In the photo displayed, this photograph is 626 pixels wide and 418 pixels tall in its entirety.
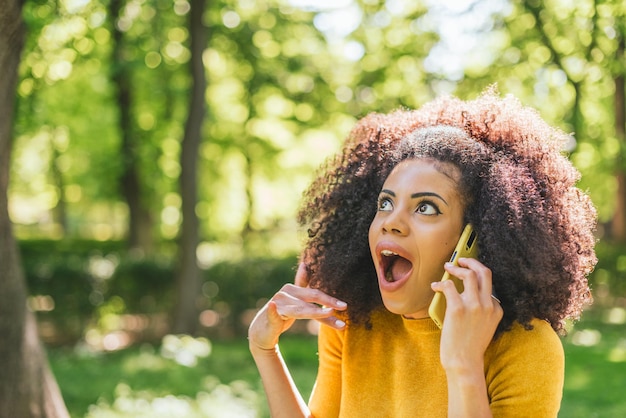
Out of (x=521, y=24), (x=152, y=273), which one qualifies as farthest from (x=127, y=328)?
(x=521, y=24)

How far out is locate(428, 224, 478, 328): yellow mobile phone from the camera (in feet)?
6.46

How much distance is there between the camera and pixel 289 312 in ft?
7.35

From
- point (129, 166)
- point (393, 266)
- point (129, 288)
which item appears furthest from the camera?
point (129, 166)

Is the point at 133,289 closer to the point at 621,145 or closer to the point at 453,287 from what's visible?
the point at 621,145

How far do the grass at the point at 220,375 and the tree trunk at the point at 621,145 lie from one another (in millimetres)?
4030

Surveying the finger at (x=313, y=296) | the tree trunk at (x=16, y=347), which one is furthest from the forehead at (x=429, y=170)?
the tree trunk at (x=16, y=347)

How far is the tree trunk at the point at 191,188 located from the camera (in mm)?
11203

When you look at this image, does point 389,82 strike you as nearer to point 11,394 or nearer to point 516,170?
→ point 11,394

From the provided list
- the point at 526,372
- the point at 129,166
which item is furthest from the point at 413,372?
the point at 129,166

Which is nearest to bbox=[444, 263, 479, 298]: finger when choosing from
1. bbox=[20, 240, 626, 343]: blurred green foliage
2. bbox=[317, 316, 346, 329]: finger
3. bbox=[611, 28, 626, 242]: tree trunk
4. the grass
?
bbox=[317, 316, 346, 329]: finger

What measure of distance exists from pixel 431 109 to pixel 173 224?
69.2 feet

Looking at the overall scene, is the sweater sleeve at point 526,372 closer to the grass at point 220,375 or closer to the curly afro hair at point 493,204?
the curly afro hair at point 493,204

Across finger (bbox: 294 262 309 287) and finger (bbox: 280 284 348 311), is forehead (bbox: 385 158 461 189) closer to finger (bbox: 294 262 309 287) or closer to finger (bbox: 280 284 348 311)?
finger (bbox: 280 284 348 311)

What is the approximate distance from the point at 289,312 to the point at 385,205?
44 cm
